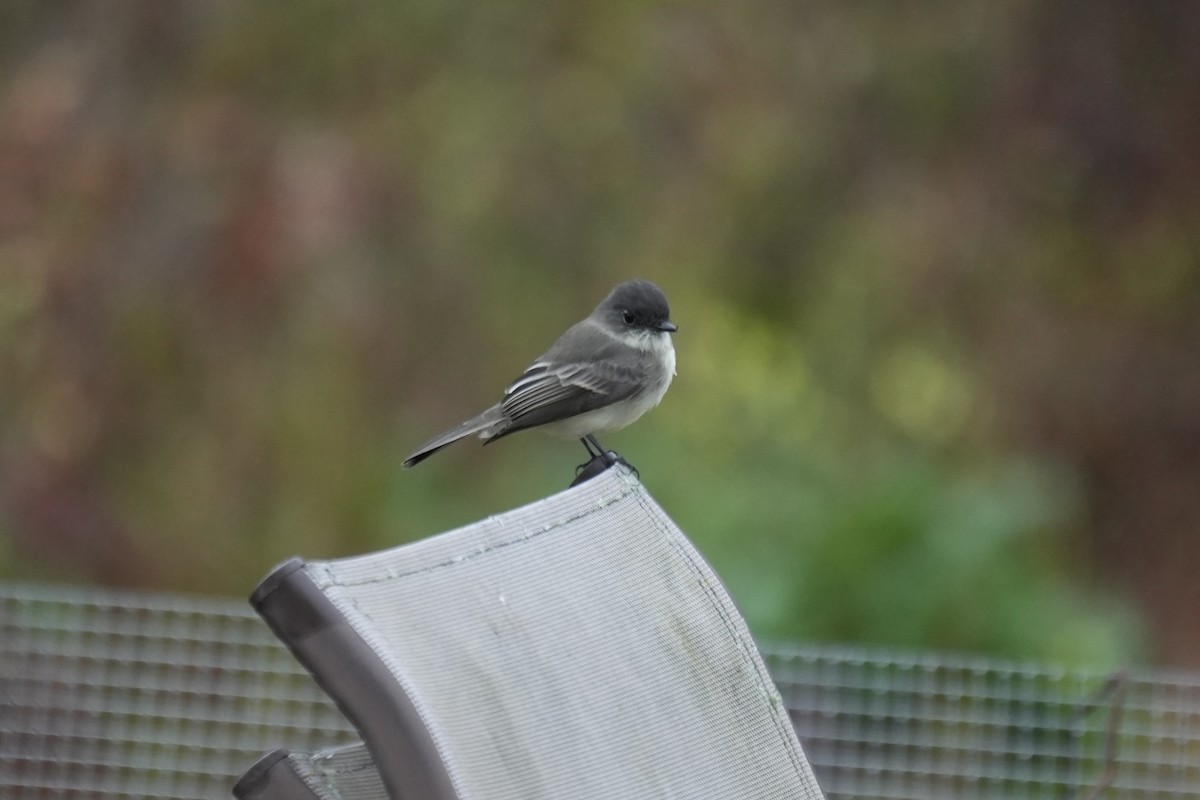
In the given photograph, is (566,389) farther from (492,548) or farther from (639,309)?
(492,548)

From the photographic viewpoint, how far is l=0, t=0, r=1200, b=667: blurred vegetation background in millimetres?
5984

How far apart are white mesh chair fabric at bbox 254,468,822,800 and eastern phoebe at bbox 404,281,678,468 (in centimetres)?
163

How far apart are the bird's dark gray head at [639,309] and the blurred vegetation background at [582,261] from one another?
166 cm

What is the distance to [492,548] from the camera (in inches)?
59.0

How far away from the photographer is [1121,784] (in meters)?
3.94

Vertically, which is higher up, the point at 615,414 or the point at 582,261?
the point at 615,414

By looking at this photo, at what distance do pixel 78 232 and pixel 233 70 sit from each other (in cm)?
95

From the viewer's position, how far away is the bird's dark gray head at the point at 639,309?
3650 mm

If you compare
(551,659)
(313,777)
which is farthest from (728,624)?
(313,777)

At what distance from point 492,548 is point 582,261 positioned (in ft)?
16.6

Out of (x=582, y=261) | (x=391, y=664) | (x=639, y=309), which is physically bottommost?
(x=582, y=261)

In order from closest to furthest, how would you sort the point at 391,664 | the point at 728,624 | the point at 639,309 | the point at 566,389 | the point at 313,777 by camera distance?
the point at 391,664 < the point at 313,777 < the point at 728,624 < the point at 566,389 < the point at 639,309

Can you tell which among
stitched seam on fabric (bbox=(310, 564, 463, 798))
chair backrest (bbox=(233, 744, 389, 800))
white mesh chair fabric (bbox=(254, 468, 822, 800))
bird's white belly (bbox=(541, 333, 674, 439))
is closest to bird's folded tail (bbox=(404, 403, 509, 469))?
bird's white belly (bbox=(541, 333, 674, 439))

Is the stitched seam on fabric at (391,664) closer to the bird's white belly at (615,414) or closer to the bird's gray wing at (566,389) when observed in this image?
the bird's gray wing at (566,389)
